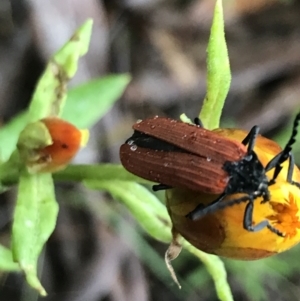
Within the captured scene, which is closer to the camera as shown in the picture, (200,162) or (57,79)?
(200,162)

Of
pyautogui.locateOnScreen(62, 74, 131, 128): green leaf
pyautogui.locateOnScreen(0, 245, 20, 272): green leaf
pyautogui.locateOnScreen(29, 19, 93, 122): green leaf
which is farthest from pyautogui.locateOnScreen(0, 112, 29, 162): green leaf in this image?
pyautogui.locateOnScreen(29, 19, 93, 122): green leaf

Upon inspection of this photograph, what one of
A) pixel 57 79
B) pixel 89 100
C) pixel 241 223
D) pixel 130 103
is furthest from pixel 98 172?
pixel 130 103

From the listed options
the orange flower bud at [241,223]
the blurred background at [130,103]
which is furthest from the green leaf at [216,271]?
the blurred background at [130,103]

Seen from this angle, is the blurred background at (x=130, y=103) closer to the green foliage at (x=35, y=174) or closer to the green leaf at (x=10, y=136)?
the green leaf at (x=10, y=136)

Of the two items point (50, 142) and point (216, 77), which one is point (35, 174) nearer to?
point (50, 142)

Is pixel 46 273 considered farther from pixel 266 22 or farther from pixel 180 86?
pixel 266 22

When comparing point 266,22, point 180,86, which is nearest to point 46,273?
point 180,86
